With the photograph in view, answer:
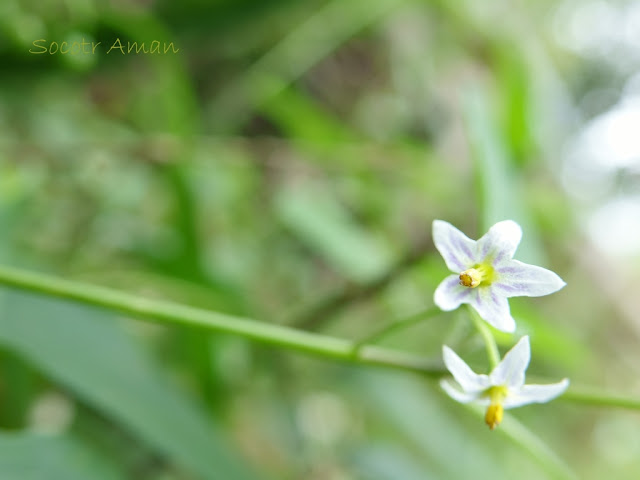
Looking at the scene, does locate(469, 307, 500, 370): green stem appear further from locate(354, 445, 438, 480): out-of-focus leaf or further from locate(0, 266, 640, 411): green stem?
locate(354, 445, 438, 480): out-of-focus leaf

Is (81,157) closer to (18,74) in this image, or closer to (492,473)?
(18,74)

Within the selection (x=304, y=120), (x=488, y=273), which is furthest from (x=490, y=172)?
(x=304, y=120)

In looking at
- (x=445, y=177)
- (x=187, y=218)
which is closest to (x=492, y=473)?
(x=445, y=177)

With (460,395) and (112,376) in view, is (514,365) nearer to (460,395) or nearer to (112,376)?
(460,395)

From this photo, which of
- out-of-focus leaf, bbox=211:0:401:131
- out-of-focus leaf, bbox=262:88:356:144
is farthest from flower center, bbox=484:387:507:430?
out-of-focus leaf, bbox=211:0:401:131

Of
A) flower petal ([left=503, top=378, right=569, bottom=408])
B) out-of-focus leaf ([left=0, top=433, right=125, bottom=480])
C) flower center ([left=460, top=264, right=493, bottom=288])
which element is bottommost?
out-of-focus leaf ([left=0, top=433, right=125, bottom=480])

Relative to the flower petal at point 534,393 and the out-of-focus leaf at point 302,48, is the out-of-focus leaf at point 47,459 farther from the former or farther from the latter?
the out-of-focus leaf at point 302,48
